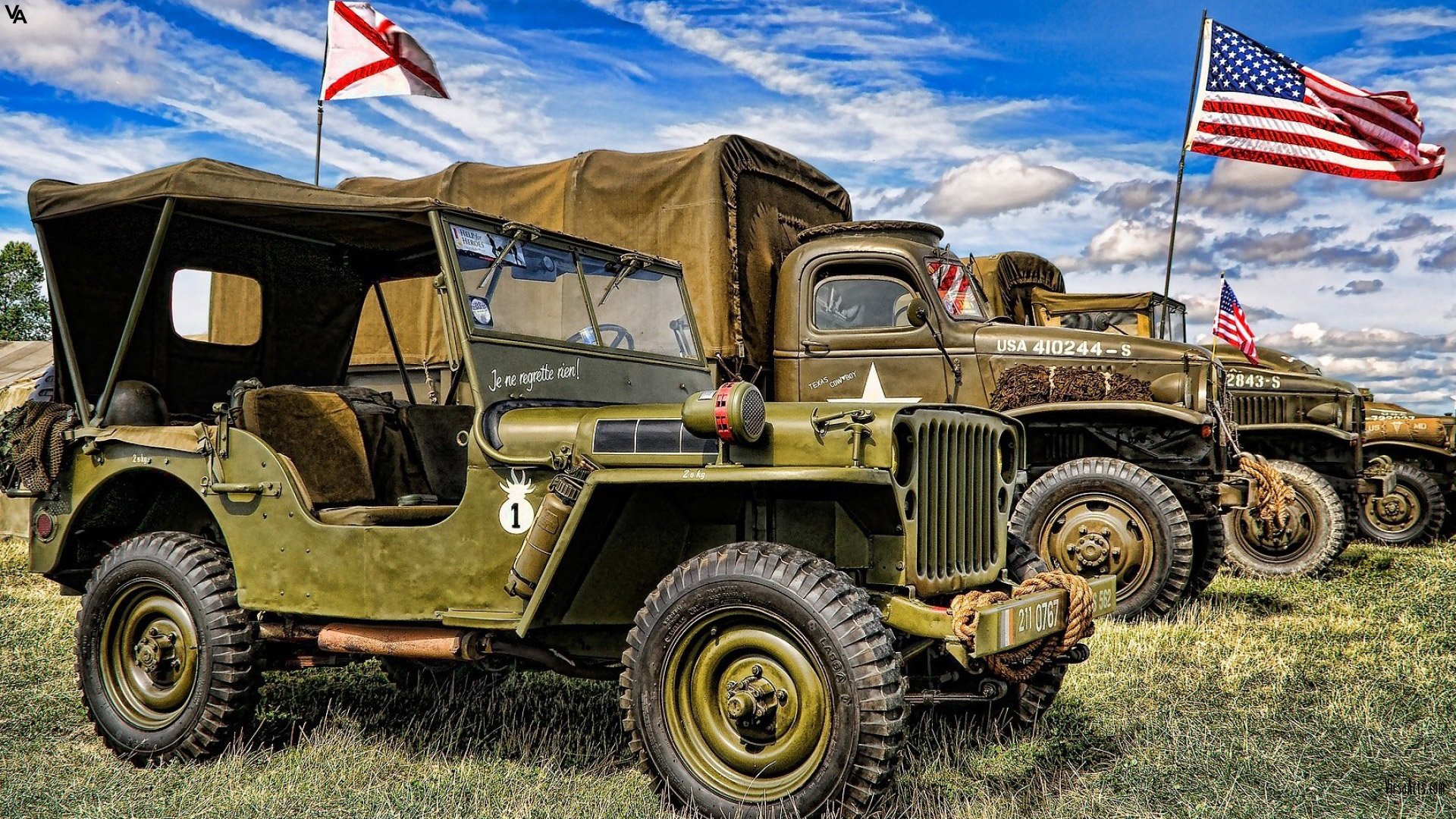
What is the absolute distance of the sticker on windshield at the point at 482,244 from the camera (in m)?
4.41

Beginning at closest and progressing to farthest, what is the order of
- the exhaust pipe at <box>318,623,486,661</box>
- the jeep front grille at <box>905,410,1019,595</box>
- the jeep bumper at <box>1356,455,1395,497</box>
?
the jeep front grille at <box>905,410,1019,595</box> < the exhaust pipe at <box>318,623,486,661</box> < the jeep bumper at <box>1356,455,1395,497</box>

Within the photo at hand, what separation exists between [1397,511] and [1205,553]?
19.9ft

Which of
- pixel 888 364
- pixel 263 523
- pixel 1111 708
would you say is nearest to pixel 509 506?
pixel 263 523

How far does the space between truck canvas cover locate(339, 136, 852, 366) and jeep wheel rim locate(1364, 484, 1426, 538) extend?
25.2 feet

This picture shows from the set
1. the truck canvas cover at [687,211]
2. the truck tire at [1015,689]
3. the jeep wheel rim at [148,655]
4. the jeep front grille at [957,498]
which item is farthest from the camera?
the truck canvas cover at [687,211]

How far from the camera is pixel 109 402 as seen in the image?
5.00 m

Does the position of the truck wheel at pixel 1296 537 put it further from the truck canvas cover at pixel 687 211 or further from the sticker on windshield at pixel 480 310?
the sticker on windshield at pixel 480 310

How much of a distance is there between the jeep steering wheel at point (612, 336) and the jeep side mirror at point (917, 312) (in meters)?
2.90

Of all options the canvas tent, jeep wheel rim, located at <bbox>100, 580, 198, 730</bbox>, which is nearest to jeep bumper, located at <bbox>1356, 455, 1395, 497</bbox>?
the canvas tent

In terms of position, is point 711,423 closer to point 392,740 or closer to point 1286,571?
point 392,740

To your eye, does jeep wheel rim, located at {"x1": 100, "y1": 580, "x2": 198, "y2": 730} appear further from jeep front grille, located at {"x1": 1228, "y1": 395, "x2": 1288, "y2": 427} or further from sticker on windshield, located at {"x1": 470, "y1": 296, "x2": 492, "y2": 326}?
jeep front grille, located at {"x1": 1228, "y1": 395, "x2": 1288, "y2": 427}

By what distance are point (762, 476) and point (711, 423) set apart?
0.25 metres

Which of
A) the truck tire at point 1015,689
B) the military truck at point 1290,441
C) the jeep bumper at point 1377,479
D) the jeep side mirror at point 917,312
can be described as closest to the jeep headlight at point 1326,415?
the military truck at point 1290,441

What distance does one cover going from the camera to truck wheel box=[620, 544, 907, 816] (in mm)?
3346
